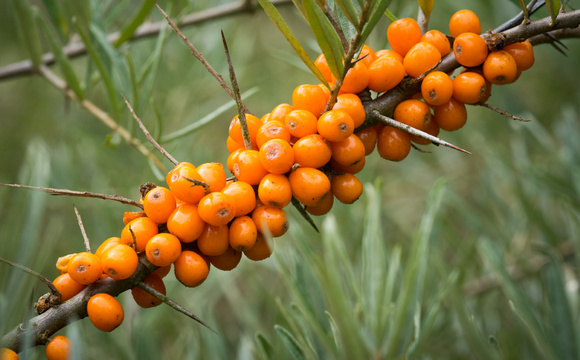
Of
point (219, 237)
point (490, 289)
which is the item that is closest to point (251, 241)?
point (219, 237)

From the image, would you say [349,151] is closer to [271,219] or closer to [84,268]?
[271,219]

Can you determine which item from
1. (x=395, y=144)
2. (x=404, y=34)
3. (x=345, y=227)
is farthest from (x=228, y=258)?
(x=345, y=227)

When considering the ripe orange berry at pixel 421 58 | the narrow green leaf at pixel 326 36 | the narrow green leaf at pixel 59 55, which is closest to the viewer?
the narrow green leaf at pixel 326 36

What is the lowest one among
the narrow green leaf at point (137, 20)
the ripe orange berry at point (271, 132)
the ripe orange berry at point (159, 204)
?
the ripe orange berry at point (271, 132)

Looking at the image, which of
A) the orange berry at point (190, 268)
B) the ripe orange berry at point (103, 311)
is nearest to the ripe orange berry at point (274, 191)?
the orange berry at point (190, 268)

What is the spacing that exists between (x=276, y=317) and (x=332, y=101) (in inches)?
25.6

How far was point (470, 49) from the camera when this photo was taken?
60cm

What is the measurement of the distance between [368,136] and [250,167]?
7.1 inches

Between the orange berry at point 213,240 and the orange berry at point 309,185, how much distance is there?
98 millimetres

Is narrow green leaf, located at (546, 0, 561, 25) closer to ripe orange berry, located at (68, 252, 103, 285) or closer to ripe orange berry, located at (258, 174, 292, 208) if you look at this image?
ripe orange berry, located at (258, 174, 292, 208)

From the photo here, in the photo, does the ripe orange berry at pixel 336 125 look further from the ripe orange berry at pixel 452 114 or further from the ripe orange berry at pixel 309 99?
the ripe orange berry at pixel 452 114

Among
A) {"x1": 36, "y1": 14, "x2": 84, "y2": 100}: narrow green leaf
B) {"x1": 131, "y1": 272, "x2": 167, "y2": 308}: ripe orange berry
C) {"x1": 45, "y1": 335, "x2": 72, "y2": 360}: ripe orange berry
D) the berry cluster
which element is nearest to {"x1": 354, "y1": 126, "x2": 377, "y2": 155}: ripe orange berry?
the berry cluster

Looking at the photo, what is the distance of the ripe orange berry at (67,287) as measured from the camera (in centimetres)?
57

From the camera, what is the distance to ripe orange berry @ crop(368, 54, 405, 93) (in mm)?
597
